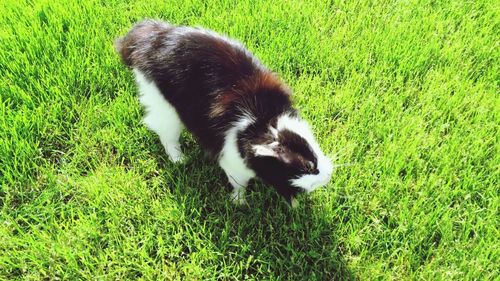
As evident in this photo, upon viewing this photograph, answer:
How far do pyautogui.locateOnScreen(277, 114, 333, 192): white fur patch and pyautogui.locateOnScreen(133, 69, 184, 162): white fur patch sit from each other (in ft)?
2.02

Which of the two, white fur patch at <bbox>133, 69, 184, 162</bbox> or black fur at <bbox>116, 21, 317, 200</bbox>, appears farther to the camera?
white fur patch at <bbox>133, 69, 184, 162</bbox>

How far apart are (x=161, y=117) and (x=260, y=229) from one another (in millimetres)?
809

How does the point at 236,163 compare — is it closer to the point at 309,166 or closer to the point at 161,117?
the point at 309,166

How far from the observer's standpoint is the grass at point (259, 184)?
6.64ft

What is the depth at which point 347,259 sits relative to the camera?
6.71ft

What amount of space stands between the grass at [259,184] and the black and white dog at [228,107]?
0.26 metres

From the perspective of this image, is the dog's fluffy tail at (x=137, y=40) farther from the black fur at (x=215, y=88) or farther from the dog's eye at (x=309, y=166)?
the dog's eye at (x=309, y=166)

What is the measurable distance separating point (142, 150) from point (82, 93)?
23.1 inches

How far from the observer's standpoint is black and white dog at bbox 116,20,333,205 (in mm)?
1887

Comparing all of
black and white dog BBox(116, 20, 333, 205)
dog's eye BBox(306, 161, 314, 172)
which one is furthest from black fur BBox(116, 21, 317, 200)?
dog's eye BBox(306, 161, 314, 172)

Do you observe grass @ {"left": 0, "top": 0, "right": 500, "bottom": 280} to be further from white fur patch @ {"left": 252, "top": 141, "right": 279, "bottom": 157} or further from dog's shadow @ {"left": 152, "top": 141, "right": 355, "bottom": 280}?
white fur patch @ {"left": 252, "top": 141, "right": 279, "bottom": 157}

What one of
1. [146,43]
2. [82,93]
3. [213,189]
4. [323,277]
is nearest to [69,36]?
[82,93]

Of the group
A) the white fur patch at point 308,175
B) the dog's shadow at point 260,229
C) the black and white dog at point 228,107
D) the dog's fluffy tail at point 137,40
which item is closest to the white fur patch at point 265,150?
the black and white dog at point 228,107

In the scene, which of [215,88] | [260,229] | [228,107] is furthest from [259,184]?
[215,88]
